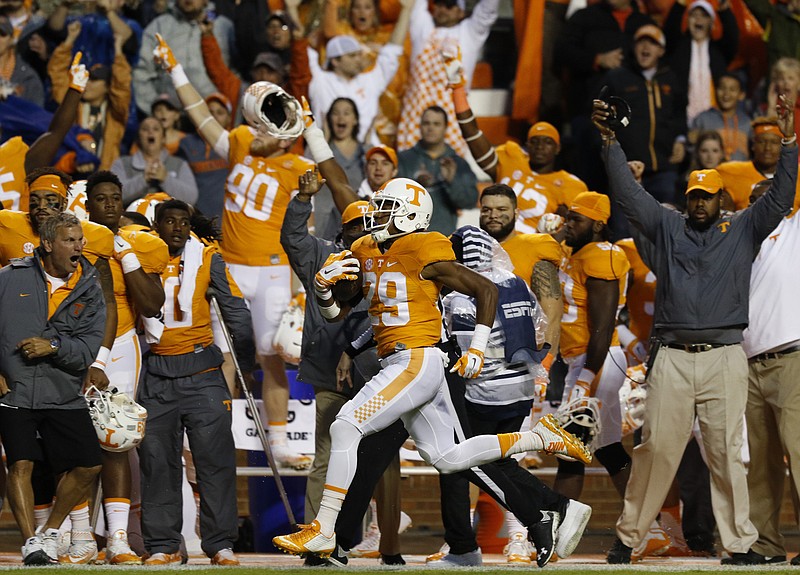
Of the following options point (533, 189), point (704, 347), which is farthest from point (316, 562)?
point (533, 189)

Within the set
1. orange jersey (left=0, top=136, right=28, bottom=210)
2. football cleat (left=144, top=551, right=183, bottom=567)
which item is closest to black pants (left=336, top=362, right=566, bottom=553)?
football cleat (left=144, top=551, right=183, bottom=567)

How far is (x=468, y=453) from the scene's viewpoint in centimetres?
780

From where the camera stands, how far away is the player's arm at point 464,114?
1120 centimetres

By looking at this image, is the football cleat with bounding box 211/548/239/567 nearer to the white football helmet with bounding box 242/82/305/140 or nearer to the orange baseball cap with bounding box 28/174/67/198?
the orange baseball cap with bounding box 28/174/67/198

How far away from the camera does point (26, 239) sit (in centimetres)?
896

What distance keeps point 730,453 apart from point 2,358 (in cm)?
418

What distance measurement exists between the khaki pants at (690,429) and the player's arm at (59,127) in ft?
14.4

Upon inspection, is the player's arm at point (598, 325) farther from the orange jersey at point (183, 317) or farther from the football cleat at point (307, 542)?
the football cleat at point (307, 542)

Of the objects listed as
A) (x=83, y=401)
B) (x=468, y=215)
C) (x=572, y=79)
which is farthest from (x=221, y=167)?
(x=83, y=401)

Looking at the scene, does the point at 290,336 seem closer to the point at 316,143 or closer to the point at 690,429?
the point at 316,143

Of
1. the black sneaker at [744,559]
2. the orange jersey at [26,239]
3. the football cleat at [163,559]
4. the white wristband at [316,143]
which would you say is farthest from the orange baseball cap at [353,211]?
the black sneaker at [744,559]

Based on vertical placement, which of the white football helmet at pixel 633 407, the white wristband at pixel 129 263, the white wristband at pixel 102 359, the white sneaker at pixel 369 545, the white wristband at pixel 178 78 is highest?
the white wristband at pixel 178 78

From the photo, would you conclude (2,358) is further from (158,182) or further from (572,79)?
(572,79)

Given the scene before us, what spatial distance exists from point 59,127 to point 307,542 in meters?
4.30
